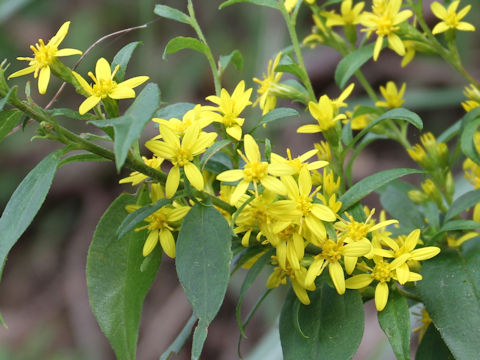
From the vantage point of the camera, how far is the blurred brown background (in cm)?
238

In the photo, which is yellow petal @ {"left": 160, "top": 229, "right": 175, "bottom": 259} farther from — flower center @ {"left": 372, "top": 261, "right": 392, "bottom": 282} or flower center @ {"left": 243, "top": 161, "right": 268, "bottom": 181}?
flower center @ {"left": 372, "top": 261, "right": 392, "bottom": 282}

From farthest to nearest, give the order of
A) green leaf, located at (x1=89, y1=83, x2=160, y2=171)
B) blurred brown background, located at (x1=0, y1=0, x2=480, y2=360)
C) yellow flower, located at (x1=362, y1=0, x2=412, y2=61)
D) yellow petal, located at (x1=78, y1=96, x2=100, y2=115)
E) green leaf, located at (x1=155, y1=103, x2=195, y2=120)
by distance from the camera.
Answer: blurred brown background, located at (x1=0, y1=0, x2=480, y2=360), yellow flower, located at (x1=362, y1=0, x2=412, y2=61), green leaf, located at (x1=155, y1=103, x2=195, y2=120), yellow petal, located at (x1=78, y1=96, x2=100, y2=115), green leaf, located at (x1=89, y1=83, x2=160, y2=171)

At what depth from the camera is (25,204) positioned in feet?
1.98

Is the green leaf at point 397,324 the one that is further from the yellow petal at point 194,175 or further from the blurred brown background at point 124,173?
the blurred brown background at point 124,173

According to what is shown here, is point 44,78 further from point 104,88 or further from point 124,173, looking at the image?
point 124,173

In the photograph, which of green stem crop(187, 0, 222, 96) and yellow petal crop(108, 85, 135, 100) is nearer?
yellow petal crop(108, 85, 135, 100)

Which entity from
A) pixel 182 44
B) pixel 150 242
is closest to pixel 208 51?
pixel 182 44

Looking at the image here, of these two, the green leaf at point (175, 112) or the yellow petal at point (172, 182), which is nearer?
the yellow petal at point (172, 182)

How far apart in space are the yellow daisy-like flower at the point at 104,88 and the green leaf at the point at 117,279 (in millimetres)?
130

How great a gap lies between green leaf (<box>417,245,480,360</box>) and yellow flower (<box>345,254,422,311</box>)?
4cm

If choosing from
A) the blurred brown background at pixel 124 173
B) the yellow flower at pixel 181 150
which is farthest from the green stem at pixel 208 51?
the blurred brown background at pixel 124 173

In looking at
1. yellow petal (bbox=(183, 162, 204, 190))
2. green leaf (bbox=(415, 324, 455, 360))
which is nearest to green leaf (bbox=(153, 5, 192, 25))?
yellow petal (bbox=(183, 162, 204, 190))

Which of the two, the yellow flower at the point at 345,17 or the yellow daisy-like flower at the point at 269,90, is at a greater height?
the yellow flower at the point at 345,17

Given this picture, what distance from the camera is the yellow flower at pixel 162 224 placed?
69 centimetres
